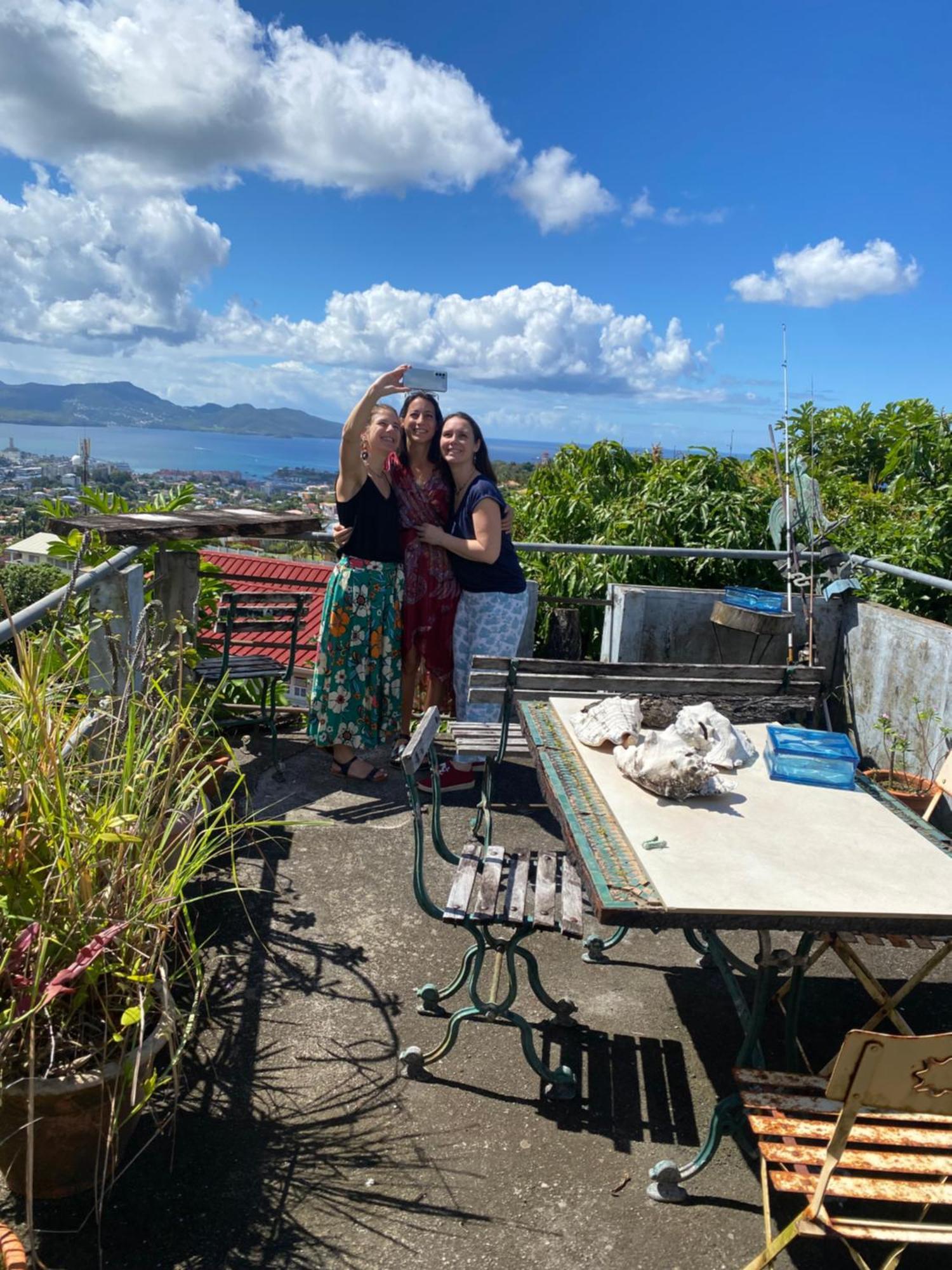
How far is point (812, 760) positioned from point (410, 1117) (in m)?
1.57

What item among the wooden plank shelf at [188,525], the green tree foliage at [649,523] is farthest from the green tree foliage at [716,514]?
the wooden plank shelf at [188,525]

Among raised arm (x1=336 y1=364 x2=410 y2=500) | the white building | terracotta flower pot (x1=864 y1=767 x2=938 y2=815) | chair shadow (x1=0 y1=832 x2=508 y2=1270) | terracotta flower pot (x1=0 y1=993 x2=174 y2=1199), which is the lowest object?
chair shadow (x1=0 y1=832 x2=508 y2=1270)

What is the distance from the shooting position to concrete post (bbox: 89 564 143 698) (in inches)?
127

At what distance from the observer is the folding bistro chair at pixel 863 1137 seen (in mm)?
1579

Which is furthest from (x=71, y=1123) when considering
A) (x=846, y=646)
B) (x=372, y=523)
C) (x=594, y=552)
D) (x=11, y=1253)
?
(x=846, y=646)

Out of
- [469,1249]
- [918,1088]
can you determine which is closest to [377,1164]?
[469,1249]

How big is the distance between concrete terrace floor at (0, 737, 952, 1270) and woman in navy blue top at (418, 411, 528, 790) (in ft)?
3.96

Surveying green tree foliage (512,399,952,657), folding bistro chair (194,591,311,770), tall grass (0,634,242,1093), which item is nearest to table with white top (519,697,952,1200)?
tall grass (0,634,242,1093)

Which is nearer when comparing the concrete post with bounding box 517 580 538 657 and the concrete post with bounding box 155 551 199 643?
the concrete post with bounding box 155 551 199 643

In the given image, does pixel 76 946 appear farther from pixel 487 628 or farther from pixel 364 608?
pixel 487 628

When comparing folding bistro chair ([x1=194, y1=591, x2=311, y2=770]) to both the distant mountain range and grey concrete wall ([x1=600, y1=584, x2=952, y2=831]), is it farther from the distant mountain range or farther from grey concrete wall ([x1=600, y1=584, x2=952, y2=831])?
the distant mountain range

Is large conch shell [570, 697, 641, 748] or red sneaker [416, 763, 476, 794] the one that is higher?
large conch shell [570, 697, 641, 748]

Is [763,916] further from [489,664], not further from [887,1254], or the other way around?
[489,664]

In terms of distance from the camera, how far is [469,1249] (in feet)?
6.75
